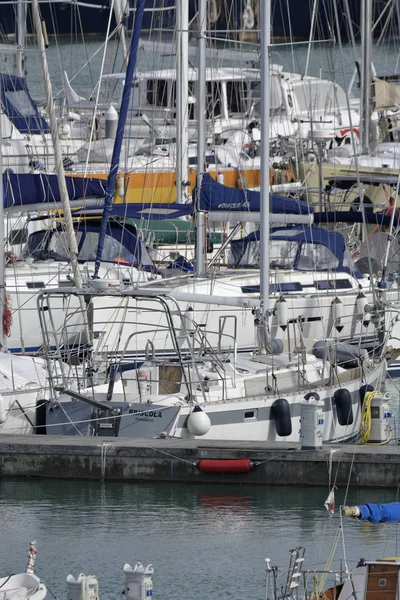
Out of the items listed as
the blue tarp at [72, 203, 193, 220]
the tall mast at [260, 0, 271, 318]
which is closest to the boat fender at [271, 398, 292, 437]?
the tall mast at [260, 0, 271, 318]

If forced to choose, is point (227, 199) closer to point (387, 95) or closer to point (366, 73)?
point (366, 73)

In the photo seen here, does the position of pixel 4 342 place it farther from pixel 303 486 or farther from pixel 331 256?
pixel 331 256

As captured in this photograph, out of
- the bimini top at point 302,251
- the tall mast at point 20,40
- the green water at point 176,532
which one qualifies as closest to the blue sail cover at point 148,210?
the bimini top at point 302,251

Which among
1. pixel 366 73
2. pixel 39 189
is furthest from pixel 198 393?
pixel 366 73

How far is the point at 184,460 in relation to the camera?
18.5 meters

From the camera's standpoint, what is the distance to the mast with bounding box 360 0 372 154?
1447 inches

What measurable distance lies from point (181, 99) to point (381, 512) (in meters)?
17.8

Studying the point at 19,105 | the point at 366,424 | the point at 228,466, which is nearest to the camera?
the point at 228,466

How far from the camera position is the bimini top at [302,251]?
2622 cm

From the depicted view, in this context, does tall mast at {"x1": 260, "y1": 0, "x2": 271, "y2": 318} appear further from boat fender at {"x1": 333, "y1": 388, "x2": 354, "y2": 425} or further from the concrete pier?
the concrete pier

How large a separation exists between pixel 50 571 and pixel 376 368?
7915 millimetres

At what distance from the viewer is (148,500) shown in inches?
722

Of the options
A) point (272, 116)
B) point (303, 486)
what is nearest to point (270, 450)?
point (303, 486)

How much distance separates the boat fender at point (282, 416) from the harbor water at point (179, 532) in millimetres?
1415
